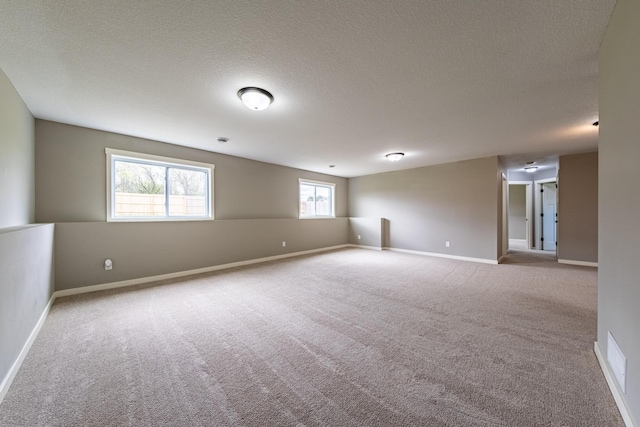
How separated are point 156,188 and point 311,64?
11.7 feet

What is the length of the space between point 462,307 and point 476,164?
3.91 meters

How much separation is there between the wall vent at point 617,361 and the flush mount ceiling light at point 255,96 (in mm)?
3192

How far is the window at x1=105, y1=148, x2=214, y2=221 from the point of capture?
3.63m

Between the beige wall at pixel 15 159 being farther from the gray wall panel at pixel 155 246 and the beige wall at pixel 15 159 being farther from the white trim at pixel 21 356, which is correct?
the white trim at pixel 21 356

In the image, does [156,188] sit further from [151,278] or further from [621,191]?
[621,191]

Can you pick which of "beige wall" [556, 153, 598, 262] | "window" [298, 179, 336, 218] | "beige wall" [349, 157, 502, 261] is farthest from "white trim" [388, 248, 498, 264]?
"window" [298, 179, 336, 218]

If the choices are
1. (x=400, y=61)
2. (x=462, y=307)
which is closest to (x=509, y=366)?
A: (x=462, y=307)

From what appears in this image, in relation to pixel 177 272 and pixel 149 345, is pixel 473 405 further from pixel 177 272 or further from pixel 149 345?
pixel 177 272

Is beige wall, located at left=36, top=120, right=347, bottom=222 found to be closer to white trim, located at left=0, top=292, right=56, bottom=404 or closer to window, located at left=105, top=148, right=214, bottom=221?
window, located at left=105, top=148, right=214, bottom=221

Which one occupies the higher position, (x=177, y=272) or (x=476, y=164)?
(x=476, y=164)

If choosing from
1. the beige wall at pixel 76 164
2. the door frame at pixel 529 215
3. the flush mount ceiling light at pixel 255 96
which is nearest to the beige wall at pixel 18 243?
the beige wall at pixel 76 164

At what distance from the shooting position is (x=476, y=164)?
5262 millimetres

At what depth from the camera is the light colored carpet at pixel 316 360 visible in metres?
1.27

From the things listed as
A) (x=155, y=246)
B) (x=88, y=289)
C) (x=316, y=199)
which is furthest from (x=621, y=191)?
(x=316, y=199)
